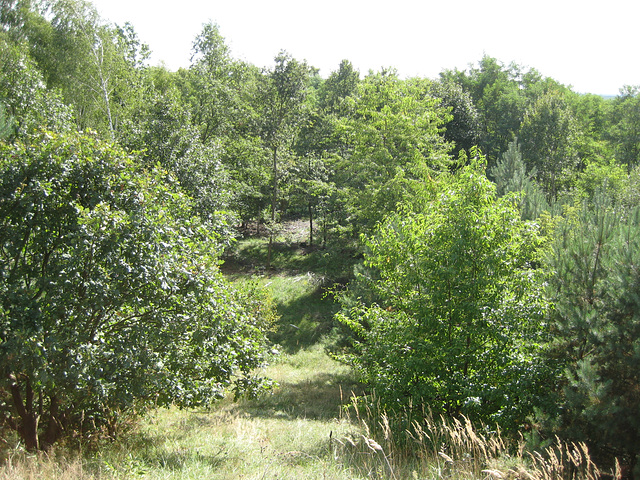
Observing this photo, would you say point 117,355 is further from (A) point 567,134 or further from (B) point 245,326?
(A) point 567,134

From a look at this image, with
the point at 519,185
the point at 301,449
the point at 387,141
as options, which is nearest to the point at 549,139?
the point at 519,185

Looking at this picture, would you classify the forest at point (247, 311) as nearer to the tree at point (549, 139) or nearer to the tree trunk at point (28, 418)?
the tree trunk at point (28, 418)

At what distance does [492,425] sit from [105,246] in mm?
6594

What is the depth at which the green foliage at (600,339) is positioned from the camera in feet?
18.8

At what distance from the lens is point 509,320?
7.86m

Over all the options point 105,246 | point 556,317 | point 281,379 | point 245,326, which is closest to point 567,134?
point 281,379

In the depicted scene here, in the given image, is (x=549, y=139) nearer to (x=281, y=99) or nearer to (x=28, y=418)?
(x=281, y=99)

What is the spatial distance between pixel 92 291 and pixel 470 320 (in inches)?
237

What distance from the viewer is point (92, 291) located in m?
5.57

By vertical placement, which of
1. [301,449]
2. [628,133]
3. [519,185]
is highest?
[628,133]

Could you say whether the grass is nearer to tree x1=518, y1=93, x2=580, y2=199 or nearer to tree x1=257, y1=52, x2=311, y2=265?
tree x1=257, y1=52, x2=311, y2=265

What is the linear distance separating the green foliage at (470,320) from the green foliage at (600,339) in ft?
1.83

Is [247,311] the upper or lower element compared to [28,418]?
upper

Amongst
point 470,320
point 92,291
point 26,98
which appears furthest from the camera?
point 26,98
